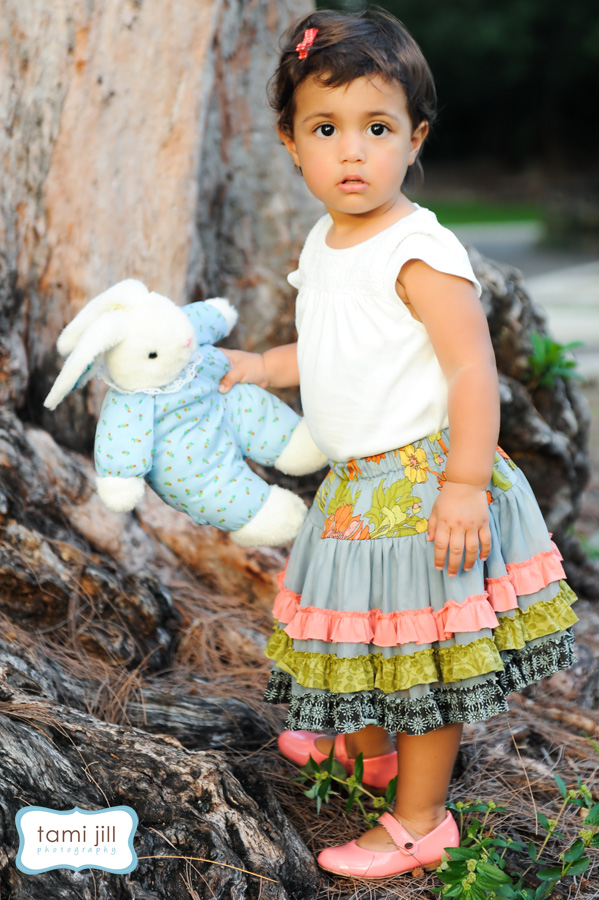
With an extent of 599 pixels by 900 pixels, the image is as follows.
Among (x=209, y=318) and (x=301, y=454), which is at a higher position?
(x=209, y=318)

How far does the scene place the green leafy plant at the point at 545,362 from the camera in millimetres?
3041

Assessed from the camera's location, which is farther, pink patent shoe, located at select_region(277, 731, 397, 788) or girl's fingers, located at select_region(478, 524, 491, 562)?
pink patent shoe, located at select_region(277, 731, 397, 788)

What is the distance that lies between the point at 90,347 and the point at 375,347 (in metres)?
0.51

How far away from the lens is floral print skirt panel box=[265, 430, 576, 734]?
1614mm

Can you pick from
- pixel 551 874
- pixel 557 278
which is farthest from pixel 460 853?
pixel 557 278

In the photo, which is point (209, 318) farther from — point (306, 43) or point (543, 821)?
point (543, 821)

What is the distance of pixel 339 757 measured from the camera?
198 centimetres

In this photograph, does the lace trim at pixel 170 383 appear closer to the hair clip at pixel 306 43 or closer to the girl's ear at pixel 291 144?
the girl's ear at pixel 291 144

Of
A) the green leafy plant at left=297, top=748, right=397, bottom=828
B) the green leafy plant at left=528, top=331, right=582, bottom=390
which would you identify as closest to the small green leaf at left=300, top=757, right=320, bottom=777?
the green leafy plant at left=297, top=748, right=397, bottom=828

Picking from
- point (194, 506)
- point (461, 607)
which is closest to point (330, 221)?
point (194, 506)

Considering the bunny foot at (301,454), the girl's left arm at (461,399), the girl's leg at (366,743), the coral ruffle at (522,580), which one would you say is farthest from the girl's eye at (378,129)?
the girl's leg at (366,743)

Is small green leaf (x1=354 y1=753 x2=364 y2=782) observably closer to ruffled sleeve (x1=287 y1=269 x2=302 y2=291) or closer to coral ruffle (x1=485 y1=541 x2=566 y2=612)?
coral ruffle (x1=485 y1=541 x2=566 y2=612)

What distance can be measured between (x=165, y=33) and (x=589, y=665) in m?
2.18

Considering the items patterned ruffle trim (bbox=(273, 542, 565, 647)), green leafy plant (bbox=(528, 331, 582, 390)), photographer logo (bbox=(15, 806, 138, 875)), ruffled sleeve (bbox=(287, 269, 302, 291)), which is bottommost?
photographer logo (bbox=(15, 806, 138, 875))
